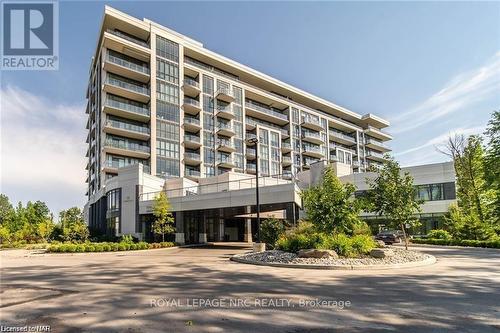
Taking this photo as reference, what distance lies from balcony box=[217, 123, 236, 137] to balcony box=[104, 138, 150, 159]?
1487 cm

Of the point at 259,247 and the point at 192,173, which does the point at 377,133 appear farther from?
the point at 259,247

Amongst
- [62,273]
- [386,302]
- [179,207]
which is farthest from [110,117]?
[386,302]

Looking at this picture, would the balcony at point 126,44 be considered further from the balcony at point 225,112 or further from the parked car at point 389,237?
the parked car at point 389,237

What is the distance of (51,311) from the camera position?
26.4ft

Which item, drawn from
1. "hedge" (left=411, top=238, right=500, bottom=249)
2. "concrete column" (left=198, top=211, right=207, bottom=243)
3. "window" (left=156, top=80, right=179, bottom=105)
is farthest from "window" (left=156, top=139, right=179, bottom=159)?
"hedge" (left=411, top=238, right=500, bottom=249)

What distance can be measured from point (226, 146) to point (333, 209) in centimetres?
4764

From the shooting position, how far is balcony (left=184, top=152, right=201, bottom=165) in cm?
5938

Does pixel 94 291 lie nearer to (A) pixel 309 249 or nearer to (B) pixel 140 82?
(A) pixel 309 249

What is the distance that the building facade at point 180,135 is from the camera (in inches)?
1599

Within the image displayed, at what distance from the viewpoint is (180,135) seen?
5925 centimetres

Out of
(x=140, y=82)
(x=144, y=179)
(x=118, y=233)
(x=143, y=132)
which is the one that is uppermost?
(x=140, y=82)

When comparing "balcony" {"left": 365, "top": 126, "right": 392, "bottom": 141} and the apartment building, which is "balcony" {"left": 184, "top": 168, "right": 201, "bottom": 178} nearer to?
the apartment building

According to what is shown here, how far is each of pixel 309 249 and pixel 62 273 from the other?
10.7 m

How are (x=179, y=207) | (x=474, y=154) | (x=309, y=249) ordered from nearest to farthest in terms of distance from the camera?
(x=309, y=249), (x=179, y=207), (x=474, y=154)
